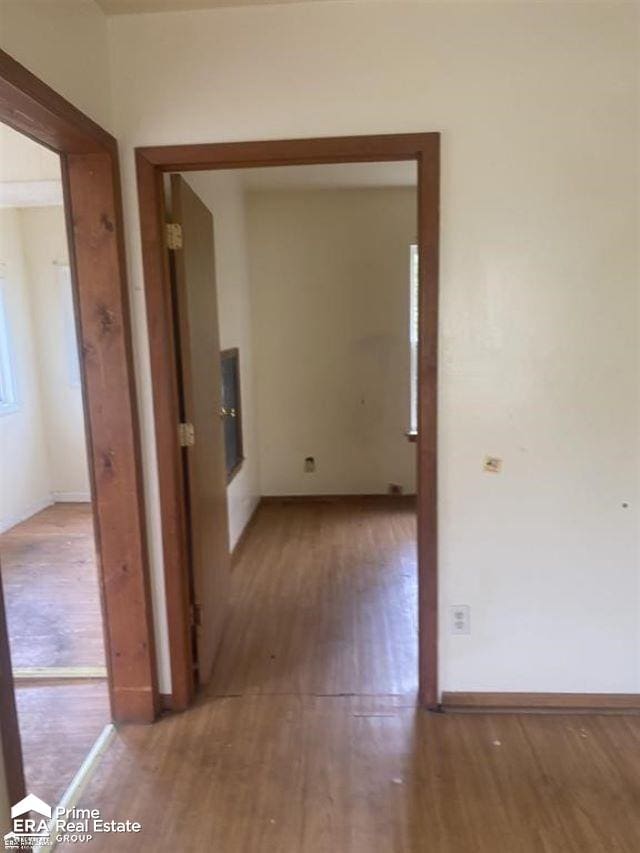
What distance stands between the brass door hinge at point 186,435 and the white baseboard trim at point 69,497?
327 centimetres

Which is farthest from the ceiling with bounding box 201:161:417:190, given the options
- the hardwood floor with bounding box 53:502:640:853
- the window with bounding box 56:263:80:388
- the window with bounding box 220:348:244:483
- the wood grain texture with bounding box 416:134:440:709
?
the hardwood floor with bounding box 53:502:640:853

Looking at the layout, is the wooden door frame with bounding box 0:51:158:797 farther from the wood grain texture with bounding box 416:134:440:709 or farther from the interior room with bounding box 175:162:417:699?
the interior room with bounding box 175:162:417:699

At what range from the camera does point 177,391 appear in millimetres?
2057

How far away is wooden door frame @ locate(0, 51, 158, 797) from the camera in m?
1.81

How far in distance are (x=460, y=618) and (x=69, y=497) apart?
157 inches

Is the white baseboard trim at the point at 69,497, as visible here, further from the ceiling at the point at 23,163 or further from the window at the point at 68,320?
the ceiling at the point at 23,163

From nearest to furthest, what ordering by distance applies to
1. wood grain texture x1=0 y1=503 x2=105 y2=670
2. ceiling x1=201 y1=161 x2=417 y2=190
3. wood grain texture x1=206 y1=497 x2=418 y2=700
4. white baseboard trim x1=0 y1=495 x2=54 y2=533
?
wood grain texture x1=206 y1=497 x2=418 y2=700
wood grain texture x1=0 y1=503 x2=105 y2=670
ceiling x1=201 y1=161 x2=417 y2=190
white baseboard trim x1=0 y1=495 x2=54 y2=533

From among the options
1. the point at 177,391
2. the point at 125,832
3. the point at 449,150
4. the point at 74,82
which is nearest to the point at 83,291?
the point at 177,391

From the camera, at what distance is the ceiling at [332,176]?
147 inches

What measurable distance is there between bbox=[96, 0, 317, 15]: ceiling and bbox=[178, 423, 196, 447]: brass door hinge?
1.35 m

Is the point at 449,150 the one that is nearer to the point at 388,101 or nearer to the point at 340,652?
the point at 388,101

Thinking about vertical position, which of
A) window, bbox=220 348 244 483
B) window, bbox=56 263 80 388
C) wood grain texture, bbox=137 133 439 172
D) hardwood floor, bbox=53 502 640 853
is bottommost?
hardwood floor, bbox=53 502 640 853

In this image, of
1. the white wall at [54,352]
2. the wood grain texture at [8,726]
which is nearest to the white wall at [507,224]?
the wood grain texture at [8,726]

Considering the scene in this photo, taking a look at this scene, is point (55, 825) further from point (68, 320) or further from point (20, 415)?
point (68, 320)
